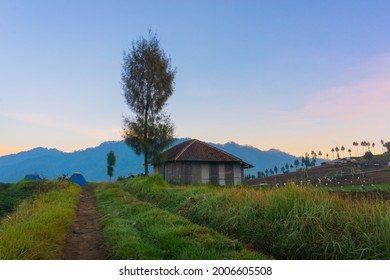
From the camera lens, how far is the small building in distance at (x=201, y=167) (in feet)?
100

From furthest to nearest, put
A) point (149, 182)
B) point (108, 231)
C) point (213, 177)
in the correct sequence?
point (213, 177), point (149, 182), point (108, 231)

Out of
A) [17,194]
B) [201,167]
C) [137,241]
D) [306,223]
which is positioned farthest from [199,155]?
→ [306,223]

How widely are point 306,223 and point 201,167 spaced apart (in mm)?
25142

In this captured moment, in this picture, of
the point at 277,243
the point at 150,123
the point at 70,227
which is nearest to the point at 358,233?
the point at 277,243

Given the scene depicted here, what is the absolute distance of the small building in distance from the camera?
3061cm

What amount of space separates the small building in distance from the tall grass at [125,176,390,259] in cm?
2102

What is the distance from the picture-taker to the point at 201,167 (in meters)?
31.3

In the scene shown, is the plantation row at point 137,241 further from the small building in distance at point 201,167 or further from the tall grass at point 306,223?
the small building in distance at point 201,167

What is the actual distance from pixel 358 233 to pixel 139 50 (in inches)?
1089

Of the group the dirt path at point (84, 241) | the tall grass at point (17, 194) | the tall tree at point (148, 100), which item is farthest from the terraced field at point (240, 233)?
the tall tree at point (148, 100)

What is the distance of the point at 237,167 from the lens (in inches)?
1308

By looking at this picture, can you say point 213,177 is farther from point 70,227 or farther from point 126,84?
point 70,227

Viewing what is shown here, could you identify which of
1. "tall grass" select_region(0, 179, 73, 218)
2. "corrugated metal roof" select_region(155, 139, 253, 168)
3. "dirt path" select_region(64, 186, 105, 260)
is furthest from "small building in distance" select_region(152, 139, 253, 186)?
"dirt path" select_region(64, 186, 105, 260)
